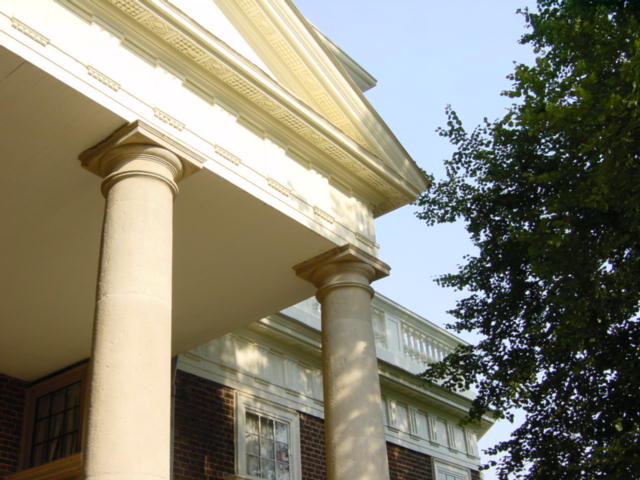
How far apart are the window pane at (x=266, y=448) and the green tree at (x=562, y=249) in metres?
3.43

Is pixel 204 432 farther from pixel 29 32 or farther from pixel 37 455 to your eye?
pixel 29 32

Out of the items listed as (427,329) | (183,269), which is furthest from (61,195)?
(427,329)

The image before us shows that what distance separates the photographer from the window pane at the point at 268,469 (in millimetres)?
15516

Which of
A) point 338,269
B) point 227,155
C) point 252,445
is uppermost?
point 227,155

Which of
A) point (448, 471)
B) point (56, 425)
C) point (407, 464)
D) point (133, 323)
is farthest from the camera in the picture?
point (448, 471)

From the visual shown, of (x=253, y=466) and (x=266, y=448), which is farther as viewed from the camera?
(x=266, y=448)

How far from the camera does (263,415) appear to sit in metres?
16.2

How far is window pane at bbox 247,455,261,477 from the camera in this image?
1530 cm

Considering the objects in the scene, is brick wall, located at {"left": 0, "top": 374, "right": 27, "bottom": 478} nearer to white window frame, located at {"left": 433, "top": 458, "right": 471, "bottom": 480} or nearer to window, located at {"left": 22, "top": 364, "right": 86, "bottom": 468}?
window, located at {"left": 22, "top": 364, "right": 86, "bottom": 468}

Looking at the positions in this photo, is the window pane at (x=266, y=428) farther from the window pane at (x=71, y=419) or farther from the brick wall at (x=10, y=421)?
the brick wall at (x=10, y=421)

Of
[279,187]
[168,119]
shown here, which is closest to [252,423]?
[279,187]

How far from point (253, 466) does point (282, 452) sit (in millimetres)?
865

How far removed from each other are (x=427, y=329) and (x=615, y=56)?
430 inches

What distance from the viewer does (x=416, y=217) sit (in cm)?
1680
